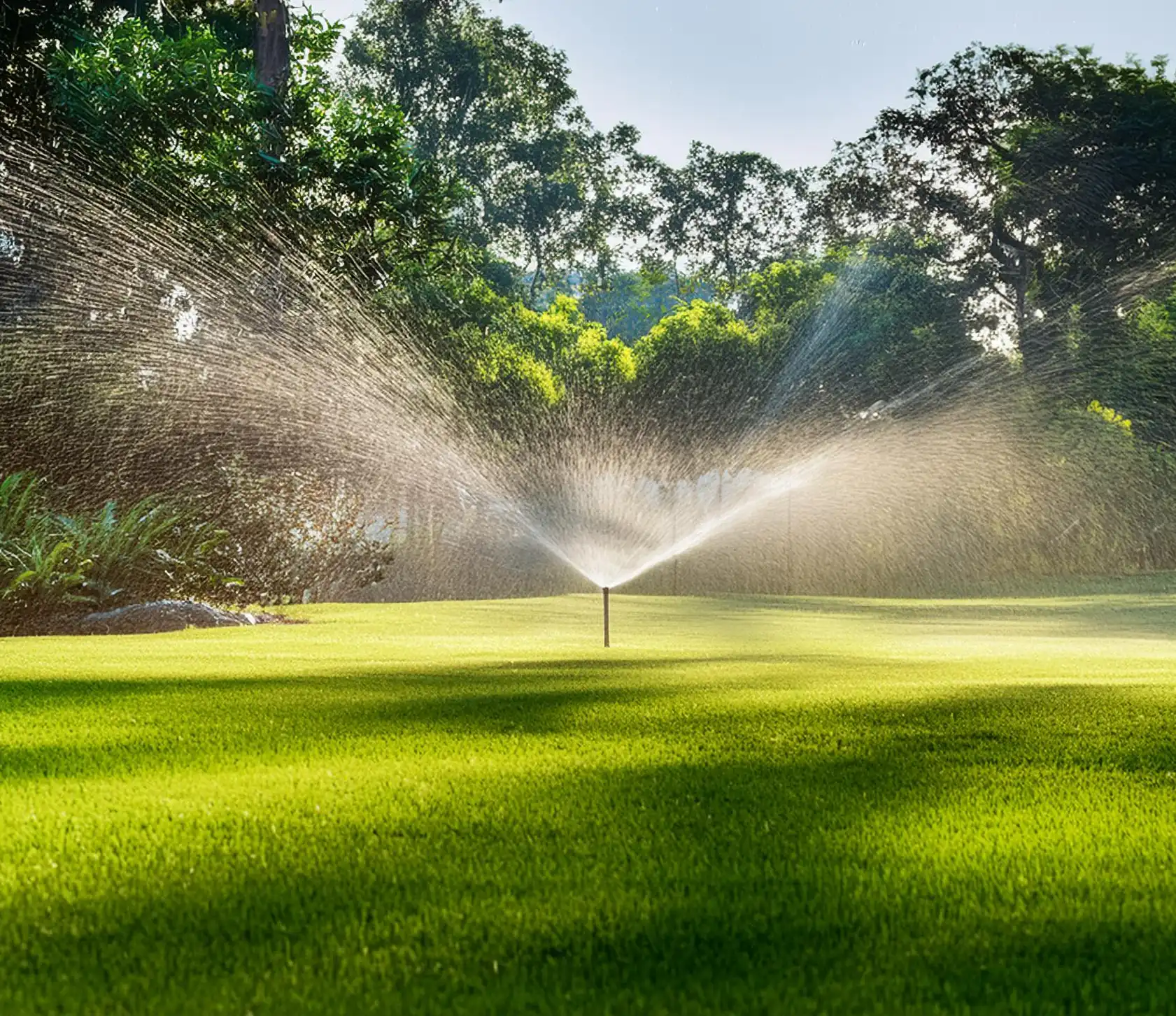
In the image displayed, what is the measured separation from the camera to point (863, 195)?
35219 millimetres

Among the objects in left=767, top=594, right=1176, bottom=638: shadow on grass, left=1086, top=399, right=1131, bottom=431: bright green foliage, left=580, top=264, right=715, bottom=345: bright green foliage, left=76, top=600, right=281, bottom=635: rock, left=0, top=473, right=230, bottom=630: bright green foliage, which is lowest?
left=767, top=594, right=1176, bottom=638: shadow on grass

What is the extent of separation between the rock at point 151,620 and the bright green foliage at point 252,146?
5905 mm

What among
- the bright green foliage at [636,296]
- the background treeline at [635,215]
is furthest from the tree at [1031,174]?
the bright green foliage at [636,296]

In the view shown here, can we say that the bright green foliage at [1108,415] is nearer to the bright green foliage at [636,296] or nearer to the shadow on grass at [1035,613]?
the shadow on grass at [1035,613]

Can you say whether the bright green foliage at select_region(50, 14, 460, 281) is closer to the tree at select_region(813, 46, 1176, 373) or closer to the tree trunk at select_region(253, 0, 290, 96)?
the tree trunk at select_region(253, 0, 290, 96)

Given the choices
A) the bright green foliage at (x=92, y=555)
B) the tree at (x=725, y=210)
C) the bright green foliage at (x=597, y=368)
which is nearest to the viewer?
the bright green foliage at (x=92, y=555)

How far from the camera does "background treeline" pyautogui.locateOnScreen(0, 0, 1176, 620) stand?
16.7 m

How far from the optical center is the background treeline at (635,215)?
1666cm

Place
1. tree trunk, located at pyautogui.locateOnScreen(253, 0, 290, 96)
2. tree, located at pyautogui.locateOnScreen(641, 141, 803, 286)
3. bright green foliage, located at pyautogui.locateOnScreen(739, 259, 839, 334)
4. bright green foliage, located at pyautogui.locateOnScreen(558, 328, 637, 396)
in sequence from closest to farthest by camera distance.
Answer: tree trunk, located at pyautogui.locateOnScreen(253, 0, 290, 96) → bright green foliage, located at pyautogui.locateOnScreen(558, 328, 637, 396) → bright green foliage, located at pyautogui.locateOnScreen(739, 259, 839, 334) → tree, located at pyautogui.locateOnScreen(641, 141, 803, 286)

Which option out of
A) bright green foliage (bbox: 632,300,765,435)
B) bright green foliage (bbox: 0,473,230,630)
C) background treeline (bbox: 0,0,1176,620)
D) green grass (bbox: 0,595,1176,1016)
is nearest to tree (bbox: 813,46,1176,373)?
background treeline (bbox: 0,0,1176,620)

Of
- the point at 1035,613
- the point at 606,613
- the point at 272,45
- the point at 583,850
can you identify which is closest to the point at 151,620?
the point at 606,613

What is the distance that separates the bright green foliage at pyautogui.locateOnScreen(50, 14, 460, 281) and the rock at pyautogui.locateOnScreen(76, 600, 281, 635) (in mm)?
5905

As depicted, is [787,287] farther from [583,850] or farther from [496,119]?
[583,850]

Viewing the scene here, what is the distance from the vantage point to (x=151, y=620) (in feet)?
38.2
